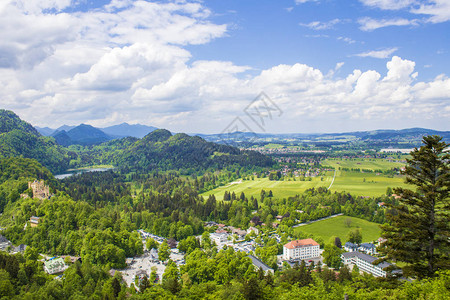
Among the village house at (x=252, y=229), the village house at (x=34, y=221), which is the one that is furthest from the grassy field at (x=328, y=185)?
the village house at (x=34, y=221)

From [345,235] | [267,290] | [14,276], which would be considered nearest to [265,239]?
[345,235]

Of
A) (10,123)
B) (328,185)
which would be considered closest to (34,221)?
(328,185)

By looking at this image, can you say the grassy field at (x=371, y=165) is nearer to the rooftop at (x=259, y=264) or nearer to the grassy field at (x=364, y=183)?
the grassy field at (x=364, y=183)

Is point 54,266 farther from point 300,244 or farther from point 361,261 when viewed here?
point 361,261

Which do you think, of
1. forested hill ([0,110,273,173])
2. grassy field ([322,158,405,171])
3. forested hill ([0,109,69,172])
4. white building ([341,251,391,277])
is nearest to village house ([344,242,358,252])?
white building ([341,251,391,277])

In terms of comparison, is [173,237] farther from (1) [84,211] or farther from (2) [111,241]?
(1) [84,211]

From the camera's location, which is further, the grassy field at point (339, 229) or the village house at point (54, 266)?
the grassy field at point (339, 229)

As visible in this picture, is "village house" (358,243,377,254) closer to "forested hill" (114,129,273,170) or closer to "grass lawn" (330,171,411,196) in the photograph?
"grass lawn" (330,171,411,196)
